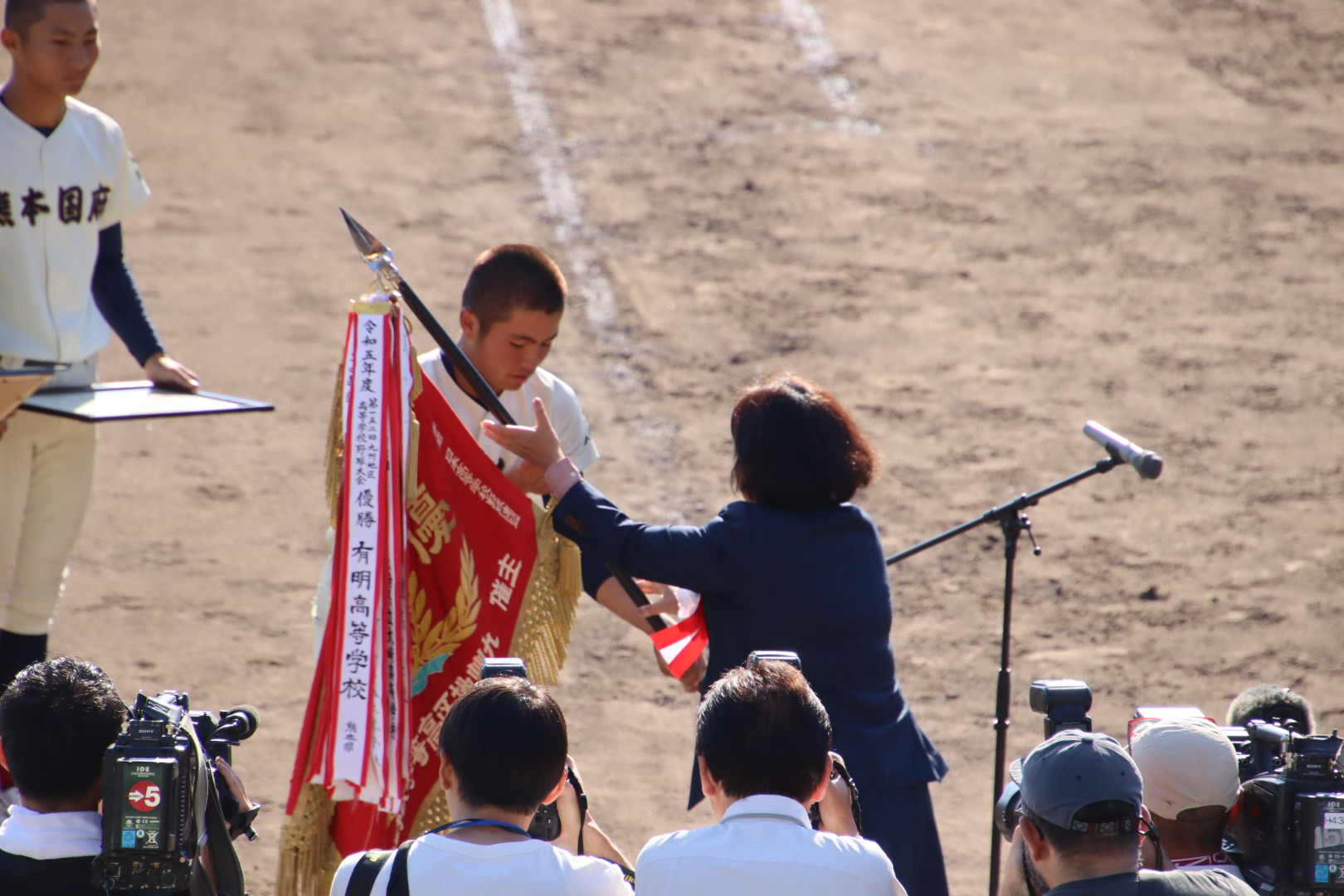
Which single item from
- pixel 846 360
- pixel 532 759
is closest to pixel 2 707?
pixel 532 759

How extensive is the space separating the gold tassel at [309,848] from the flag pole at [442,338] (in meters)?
0.87

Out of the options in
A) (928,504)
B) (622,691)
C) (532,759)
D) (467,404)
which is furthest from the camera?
(928,504)

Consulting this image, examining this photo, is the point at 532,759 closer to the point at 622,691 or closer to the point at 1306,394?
the point at 622,691

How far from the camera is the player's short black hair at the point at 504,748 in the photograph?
2.48 m

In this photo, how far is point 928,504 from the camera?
7.50 metres

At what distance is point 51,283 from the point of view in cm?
464

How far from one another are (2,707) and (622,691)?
11.5ft

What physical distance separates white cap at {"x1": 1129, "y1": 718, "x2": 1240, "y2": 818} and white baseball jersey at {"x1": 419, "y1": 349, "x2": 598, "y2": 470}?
182 cm

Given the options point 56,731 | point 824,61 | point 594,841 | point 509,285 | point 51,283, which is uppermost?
point 824,61

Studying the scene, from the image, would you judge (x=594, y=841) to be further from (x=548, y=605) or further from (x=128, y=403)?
(x=128, y=403)

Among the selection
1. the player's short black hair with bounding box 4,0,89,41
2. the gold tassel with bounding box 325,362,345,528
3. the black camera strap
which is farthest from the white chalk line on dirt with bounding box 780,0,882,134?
the black camera strap

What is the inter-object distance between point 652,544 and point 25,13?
2663 mm

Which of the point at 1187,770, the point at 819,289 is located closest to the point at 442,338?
the point at 1187,770

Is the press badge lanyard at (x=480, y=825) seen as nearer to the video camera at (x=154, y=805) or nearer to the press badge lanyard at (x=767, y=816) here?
the press badge lanyard at (x=767, y=816)
